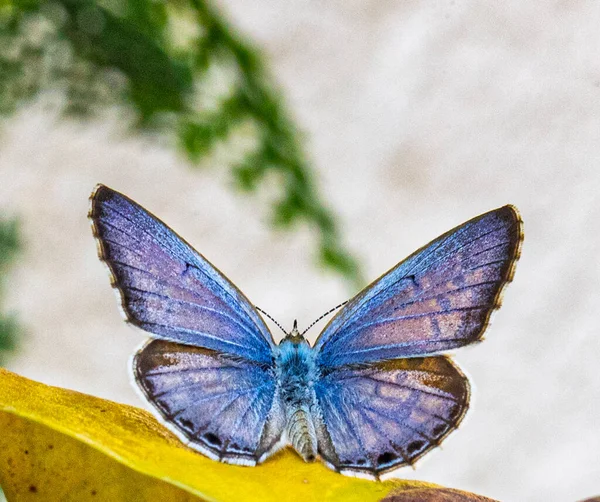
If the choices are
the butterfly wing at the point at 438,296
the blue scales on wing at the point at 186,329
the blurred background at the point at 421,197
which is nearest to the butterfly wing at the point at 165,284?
the blue scales on wing at the point at 186,329

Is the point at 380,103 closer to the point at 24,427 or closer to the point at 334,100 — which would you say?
the point at 334,100

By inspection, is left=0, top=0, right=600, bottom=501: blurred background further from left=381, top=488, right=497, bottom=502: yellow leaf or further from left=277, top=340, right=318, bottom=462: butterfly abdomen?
left=381, top=488, right=497, bottom=502: yellow leaf

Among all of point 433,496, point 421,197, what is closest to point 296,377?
point 433,496

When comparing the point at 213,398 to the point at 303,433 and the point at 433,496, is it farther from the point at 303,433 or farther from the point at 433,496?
the point at 433,496

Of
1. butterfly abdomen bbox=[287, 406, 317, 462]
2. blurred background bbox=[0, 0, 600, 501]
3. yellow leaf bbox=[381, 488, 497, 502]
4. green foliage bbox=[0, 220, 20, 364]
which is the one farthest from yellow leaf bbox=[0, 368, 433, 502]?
blurred background bbox=[0, 0, 600, 501]

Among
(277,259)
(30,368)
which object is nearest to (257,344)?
(30,368)
